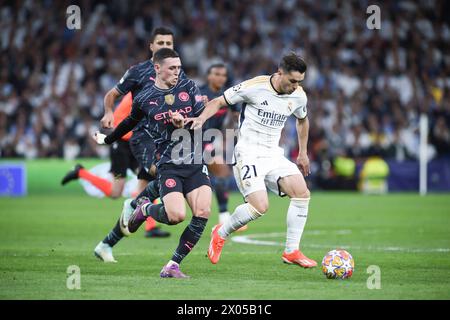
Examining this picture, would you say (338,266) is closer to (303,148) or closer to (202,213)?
(202,213)

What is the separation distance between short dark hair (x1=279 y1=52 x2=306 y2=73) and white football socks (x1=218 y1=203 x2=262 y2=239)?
1.57m

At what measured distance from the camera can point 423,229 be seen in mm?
A: 14852

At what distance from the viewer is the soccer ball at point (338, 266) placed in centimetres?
861

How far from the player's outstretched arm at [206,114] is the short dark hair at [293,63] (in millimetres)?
779

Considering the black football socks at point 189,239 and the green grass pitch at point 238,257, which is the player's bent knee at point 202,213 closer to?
the black football socks at point 189,239

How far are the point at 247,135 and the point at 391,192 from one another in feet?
57.6

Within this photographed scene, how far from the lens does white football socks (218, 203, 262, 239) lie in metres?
9.67

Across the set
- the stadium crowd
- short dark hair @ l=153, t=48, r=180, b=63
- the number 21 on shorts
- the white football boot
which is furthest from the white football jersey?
the stadium crowd

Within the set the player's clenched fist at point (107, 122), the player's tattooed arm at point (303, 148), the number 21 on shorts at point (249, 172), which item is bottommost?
the number 21 on shorts at point (249, 172)

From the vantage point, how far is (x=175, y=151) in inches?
365

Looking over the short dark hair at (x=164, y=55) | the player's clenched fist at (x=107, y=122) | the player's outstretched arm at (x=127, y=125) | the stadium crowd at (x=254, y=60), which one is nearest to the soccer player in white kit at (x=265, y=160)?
the short dark hair at (x=164, y=55)

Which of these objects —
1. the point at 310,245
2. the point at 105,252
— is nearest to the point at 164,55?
the point at 105,252
